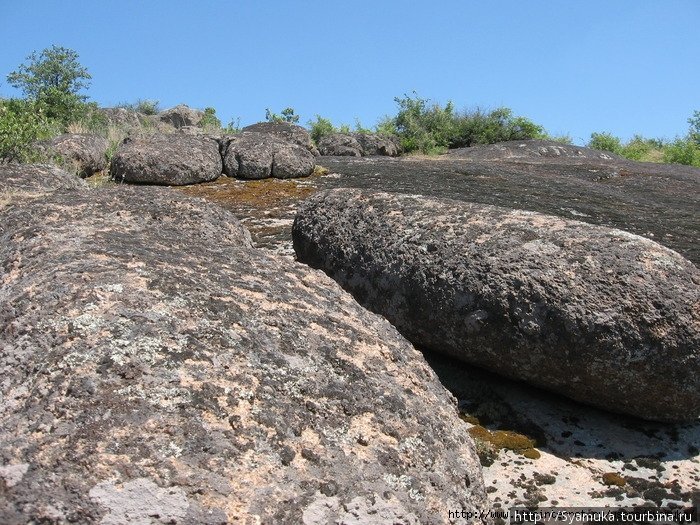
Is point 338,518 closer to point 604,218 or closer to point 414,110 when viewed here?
point 604,218

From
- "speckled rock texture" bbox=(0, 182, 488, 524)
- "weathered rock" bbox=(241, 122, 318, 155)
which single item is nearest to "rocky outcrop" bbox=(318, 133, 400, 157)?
"weathered rock" bbox=(241, 122, 318, 155)

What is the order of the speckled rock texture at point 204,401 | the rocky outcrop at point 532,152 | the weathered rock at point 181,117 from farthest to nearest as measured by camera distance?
the weathered rock at point 181,117 < the rocky outcrop at point 532,152 < the speckled rock texture at point 204,401

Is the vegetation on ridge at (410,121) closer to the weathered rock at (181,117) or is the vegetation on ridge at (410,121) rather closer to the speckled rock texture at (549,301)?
the weathered rock at (181,117)

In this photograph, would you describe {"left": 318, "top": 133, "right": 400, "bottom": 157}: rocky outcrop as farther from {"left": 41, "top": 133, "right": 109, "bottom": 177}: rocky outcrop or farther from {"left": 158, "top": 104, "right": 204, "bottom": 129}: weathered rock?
{"left": 158, "top": 104, "right": 204, "bottom": 129}: weathered rock

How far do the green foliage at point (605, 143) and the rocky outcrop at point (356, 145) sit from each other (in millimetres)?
11756

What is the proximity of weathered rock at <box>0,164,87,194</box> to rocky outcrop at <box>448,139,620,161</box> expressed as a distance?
12.7 metres

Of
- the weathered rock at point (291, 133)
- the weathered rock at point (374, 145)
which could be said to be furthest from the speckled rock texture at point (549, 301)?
the weathered rock at point (374, 145)

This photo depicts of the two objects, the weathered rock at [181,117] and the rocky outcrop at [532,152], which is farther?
the weathered rock at [181,117]

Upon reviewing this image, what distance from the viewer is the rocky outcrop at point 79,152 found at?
1079 centimetres

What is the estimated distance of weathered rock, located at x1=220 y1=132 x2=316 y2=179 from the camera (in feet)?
36.7

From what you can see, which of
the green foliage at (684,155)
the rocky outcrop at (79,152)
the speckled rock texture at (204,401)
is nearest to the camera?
the speckled rock texture at (204,401)

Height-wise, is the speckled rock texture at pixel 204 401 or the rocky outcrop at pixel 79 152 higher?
the rocky outcrop at pixel 79 152

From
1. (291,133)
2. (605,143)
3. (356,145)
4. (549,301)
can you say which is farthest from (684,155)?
(549,301)

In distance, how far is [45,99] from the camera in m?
18.6
